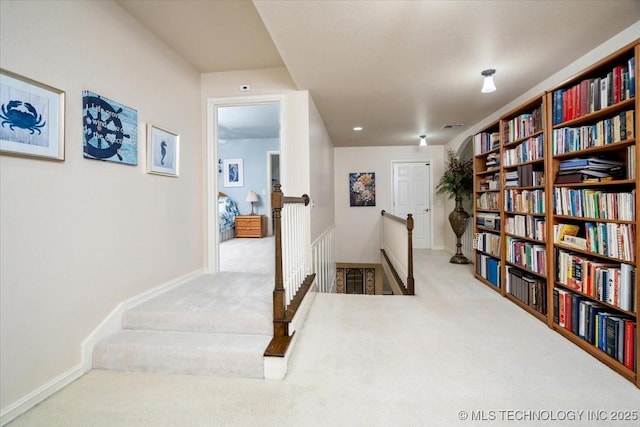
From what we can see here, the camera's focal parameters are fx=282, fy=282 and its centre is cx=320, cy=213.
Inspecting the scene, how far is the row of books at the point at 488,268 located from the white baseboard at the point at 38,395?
384 cm

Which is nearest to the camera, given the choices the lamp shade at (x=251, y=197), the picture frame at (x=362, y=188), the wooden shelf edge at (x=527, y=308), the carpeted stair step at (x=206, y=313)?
the carpeted stair step at (x=206, y=313)

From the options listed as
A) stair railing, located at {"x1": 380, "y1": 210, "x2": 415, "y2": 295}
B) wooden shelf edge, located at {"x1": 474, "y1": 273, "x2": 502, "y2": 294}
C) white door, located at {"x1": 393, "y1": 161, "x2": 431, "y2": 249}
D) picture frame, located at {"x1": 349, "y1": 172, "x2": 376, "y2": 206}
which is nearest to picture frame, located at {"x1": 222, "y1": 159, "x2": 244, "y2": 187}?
picture frame, located at {"x1": 349, "y1": 172, "x2": 376, "y2": 206}

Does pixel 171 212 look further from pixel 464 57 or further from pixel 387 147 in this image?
pixel 387 147

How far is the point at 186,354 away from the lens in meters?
1.81

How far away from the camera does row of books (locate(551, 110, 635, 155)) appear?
1750 millimetres

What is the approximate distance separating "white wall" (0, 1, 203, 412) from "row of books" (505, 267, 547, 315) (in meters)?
3.38

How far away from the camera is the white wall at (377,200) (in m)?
6.02

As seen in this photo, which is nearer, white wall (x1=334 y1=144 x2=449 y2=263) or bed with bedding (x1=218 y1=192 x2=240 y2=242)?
white wall (x1=334 y1=144 x2=449 y2=263)

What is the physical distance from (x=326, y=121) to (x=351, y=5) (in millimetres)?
2498

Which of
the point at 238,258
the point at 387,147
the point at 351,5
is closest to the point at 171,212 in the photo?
the point at 238,258

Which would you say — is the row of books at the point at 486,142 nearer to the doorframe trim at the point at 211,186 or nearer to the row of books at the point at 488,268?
the row of books at the point at 488,268

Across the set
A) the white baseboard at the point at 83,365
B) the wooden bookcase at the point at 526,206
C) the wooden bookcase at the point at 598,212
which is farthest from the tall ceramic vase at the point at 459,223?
the white baseboard at the point at 83,365

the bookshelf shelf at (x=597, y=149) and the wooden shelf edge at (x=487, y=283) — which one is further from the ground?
the bookshelf shelf at (x=597, y=149)

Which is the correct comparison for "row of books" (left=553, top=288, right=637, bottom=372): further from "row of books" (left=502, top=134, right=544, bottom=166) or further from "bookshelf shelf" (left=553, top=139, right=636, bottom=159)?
"row of books" (left=502, top=134, right=544, bottom=166)
